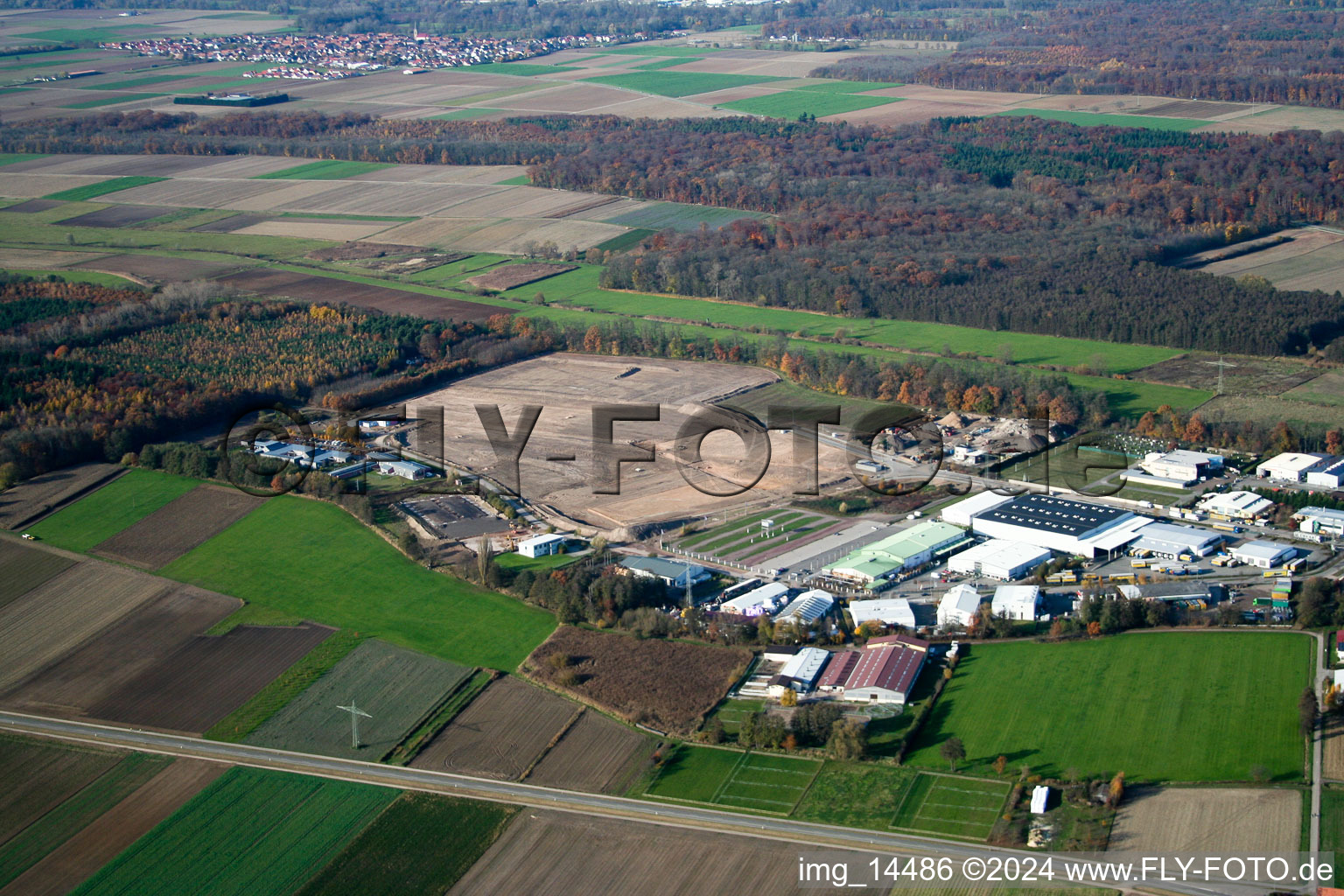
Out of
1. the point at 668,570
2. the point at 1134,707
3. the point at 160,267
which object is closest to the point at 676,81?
the point at 160,267

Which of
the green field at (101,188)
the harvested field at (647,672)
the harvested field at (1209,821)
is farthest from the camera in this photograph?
the green field at (101,188)

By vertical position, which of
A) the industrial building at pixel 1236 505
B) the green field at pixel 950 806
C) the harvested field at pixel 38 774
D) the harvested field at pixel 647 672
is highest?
the industrial building at pixel 1236 505

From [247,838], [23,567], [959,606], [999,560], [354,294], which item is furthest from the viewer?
[354,294]

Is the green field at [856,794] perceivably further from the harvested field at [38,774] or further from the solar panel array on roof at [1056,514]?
the harvested field at [38,774]

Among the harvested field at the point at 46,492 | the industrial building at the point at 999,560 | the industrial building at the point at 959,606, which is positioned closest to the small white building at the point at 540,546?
the industrial building at the point at 959,606

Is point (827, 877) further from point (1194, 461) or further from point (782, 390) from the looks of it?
point (782, 390)

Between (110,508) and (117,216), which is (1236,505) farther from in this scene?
(117,216)

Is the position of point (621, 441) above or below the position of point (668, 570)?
above
